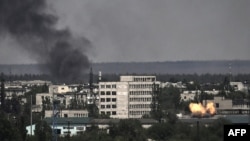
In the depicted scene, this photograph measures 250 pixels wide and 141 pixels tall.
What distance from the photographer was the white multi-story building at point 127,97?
4995 inches

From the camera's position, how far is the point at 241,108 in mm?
108812

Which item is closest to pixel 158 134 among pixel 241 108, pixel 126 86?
pixel 241 108

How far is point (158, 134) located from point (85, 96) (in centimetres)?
7840

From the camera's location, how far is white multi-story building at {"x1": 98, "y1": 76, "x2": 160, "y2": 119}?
416 ft

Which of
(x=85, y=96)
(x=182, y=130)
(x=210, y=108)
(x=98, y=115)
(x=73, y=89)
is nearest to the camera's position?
(x=210, y=108)

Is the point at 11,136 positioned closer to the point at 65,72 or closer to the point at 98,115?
the point at 65,72

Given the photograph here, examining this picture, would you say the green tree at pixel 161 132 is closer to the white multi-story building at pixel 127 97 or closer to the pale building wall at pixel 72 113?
the pale building wall at pixel 72 113

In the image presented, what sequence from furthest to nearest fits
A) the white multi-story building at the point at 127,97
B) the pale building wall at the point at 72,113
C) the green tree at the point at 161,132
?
the white multi-story building at the point at 127,97, the pale building wall at the point at 72,113, the green tree at the point at 161,132

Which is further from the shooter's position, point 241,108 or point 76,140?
point 241,108

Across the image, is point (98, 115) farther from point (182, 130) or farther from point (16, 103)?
point (182, 130)

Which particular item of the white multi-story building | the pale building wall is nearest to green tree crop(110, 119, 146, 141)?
the pale building wall

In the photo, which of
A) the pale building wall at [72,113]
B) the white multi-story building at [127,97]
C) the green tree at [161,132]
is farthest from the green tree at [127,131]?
the white multi-story building at [127,97]

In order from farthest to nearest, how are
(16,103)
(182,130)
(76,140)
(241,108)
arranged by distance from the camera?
1. (16,103)
2. (241,108)
3. (182,130)
4. (76,140)

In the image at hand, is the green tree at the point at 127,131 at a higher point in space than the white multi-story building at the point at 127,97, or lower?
lower
